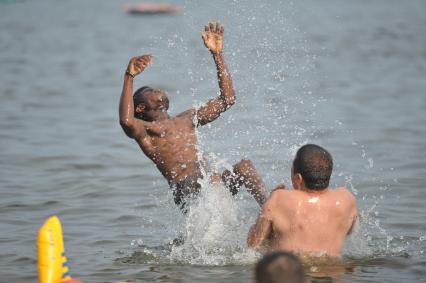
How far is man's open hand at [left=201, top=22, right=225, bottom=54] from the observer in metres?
7.81

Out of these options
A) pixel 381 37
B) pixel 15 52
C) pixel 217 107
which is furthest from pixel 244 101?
pixel 381 37

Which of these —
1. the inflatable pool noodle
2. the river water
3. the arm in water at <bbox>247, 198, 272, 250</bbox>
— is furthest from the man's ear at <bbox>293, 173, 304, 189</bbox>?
the inflatable pool noodle

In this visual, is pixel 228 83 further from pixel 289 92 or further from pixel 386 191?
pixel 289 92

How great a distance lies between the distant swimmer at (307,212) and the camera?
6227mm

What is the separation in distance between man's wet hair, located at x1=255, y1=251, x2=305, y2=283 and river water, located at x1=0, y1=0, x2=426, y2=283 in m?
2.51

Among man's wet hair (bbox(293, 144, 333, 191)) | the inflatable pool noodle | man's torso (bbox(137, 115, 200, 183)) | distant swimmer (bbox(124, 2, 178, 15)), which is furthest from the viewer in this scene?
distant swimmer (bbox(124, 2, 178, 15))

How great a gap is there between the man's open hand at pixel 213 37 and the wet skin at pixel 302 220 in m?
1.88

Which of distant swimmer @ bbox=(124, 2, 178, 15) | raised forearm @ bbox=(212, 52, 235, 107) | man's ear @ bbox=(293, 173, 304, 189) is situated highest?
distant swimmer @ bbox=(124, 2, 178, 15)

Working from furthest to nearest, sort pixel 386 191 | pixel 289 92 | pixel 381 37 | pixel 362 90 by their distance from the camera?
pixel 381 37 < pixel 362 90 < pixel 289 92 < pixel 386 191

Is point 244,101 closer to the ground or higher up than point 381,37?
closer to the ground

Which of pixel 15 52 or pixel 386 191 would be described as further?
pixel 15 52

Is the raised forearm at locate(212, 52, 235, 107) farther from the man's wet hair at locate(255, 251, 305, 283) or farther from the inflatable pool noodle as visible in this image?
the man's wet hair at locate(255, 251, 305, 283)

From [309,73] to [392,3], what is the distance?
34257 millimetres

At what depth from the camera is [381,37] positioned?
31.1 metres
